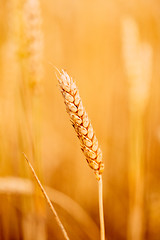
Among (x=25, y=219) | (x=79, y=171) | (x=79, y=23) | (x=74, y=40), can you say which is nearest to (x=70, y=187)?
(x=79, y=171)

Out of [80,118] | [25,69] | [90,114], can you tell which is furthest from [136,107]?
[90,114]

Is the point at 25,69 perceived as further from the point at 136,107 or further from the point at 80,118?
the point at 80,118

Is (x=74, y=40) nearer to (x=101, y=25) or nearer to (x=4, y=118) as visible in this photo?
(x=101, y=25)

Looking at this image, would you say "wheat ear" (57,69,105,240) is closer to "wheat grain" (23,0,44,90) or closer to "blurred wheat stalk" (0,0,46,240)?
"blurred wheat stalk" (0,0,46,240)

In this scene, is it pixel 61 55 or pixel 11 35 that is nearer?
pixel 11 35

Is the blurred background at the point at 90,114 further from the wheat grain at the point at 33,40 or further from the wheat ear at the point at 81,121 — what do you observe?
the wheat ear at the point at 81,121
